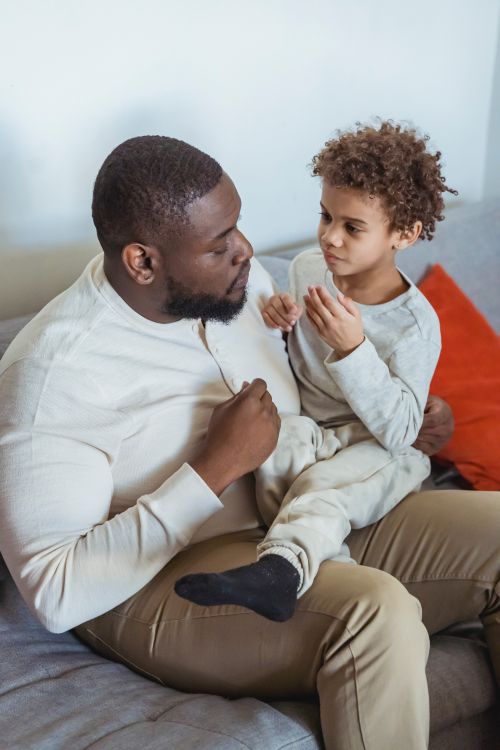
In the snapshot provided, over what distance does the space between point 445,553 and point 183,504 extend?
0.47 metres

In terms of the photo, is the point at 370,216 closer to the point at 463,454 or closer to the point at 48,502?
the point at 463,454

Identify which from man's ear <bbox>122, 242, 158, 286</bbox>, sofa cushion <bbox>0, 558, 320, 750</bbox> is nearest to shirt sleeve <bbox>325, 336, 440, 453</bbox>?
man's ear <bbox>122, 242, 158, 286</bbox>

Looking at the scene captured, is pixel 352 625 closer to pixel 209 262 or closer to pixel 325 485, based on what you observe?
pixel 325 485

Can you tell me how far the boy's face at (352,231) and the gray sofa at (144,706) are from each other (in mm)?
593

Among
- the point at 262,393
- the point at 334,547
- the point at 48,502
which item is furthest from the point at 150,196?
the point at 334,547

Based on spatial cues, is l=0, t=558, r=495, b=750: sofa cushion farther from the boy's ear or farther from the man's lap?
the boy's ear

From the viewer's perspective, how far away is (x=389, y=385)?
1664 mm

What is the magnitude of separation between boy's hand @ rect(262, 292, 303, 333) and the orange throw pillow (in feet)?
1.68

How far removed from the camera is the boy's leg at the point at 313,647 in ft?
4.37

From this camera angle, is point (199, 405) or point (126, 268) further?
point (199, 405)

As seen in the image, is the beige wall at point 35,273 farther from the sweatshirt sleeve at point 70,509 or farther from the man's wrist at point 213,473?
the man's wrist at point 213,473

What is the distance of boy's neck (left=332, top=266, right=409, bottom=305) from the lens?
1848 millimetres

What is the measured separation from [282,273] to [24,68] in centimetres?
67

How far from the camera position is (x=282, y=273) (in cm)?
211
